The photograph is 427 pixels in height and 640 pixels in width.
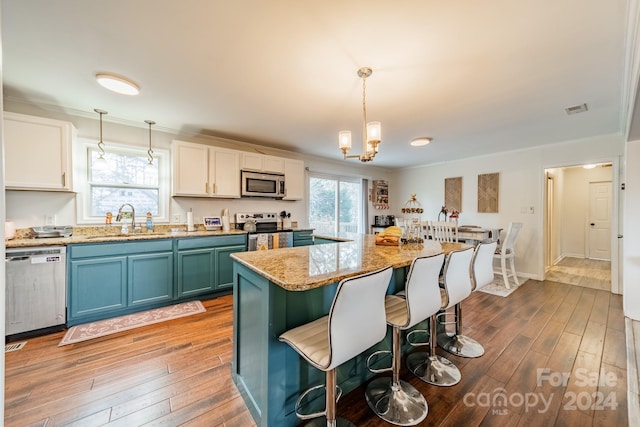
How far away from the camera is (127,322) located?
278cm

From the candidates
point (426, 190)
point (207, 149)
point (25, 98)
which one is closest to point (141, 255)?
point (207, 149)

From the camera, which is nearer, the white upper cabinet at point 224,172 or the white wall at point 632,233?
the white wall at point 632,233

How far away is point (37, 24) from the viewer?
1.68 metres

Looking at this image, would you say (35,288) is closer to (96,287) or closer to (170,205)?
(96,287)

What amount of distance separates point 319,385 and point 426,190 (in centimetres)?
550

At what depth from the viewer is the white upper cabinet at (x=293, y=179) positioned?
4594 millimetres

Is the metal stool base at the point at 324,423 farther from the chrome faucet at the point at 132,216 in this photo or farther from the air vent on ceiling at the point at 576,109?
the air vent on ceiling at the point at 576,109

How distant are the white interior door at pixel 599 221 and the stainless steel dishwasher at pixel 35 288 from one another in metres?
9.60

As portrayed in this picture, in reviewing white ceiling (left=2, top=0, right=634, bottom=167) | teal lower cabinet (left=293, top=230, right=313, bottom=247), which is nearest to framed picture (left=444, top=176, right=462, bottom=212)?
white ceiling (left=2, top=0, right=634, bottom=167)

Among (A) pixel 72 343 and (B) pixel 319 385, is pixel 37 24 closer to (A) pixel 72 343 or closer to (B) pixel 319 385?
(A) pixel 72 343

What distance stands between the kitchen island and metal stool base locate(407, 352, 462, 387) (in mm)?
431

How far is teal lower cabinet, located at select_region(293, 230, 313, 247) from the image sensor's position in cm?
432

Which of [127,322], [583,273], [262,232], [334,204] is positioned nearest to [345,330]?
[127,322]

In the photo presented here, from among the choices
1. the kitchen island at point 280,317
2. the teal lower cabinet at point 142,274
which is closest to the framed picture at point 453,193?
the kitchen island at point 280,317
